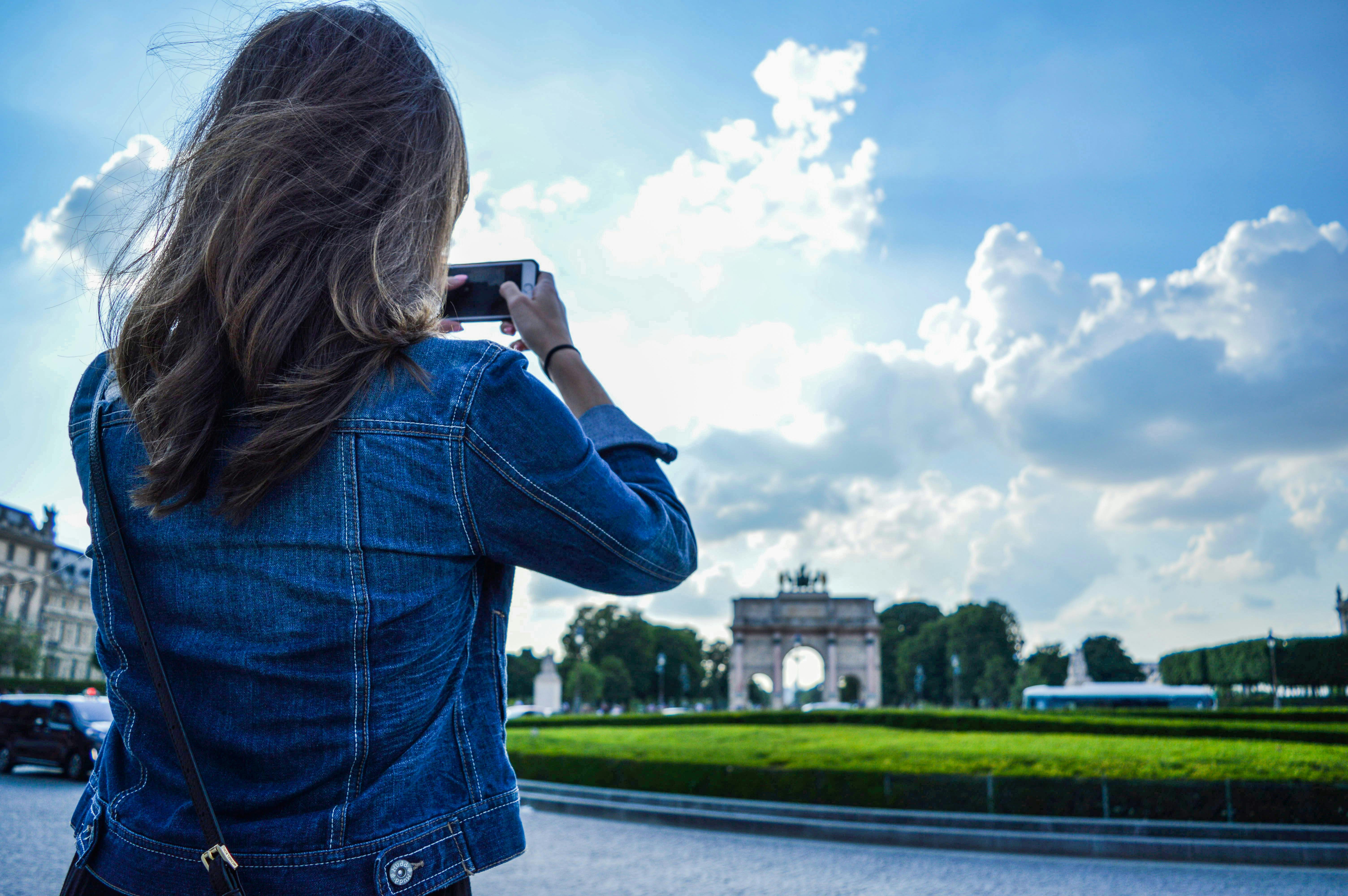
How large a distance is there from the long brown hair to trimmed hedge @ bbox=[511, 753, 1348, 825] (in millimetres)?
12895

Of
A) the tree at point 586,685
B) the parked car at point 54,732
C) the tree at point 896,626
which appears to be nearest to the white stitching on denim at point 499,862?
the parked car at point 54,732

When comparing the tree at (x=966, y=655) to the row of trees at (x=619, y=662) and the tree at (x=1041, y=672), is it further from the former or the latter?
the row of trees at (x=619, y=662)

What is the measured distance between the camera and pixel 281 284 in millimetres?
1371

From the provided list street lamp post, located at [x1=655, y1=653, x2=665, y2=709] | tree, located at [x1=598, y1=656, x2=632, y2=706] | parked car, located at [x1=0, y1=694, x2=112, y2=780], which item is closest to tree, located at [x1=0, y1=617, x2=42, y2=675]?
parked car, located at [x1=0, y1=694, x2=112, y2=780]

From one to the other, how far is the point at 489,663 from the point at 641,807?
1339 cm

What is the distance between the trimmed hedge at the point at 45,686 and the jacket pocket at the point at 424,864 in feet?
144

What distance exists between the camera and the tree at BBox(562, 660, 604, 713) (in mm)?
75938

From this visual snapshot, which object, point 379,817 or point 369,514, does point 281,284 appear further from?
point 379,817

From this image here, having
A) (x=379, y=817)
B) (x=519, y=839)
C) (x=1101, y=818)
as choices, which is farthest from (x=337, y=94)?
(x=1101, y=818)

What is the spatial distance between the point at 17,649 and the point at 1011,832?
166ft

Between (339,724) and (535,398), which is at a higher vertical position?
(535,398)

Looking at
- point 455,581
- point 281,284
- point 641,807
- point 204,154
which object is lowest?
point 641,807

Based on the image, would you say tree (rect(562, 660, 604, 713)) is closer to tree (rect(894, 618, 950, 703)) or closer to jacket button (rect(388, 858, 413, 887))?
tree (rect(894, 618, 950, 703))

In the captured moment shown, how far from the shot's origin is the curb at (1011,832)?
34.9ft
